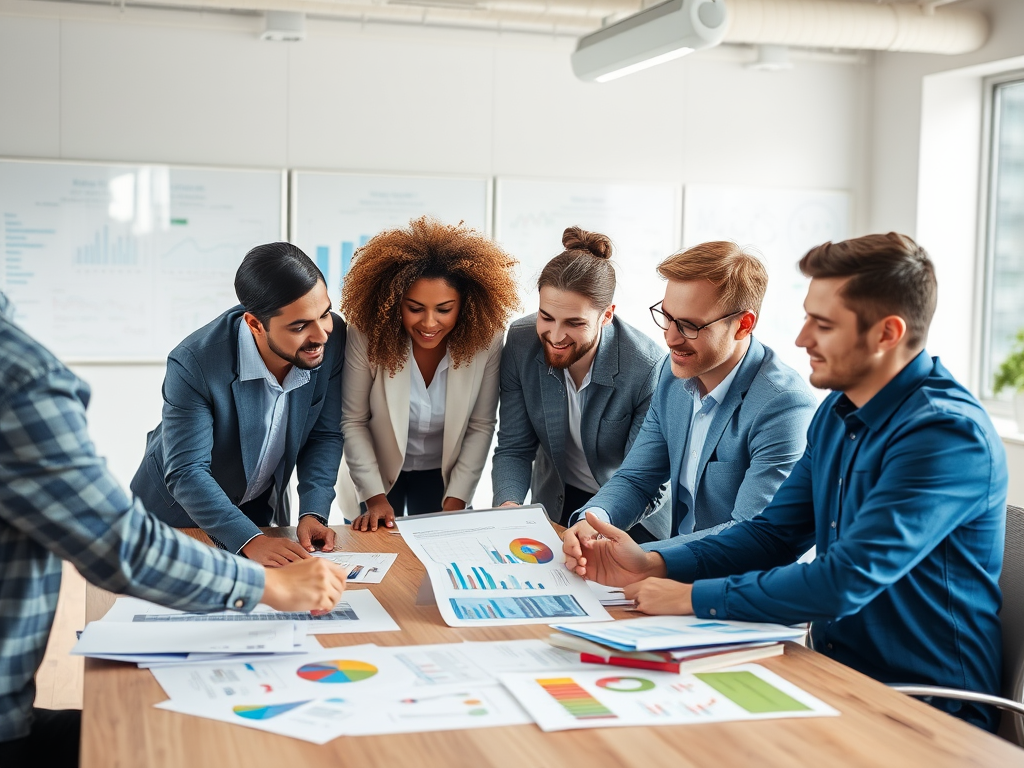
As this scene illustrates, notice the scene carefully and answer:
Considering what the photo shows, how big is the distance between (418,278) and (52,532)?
4.87 ft

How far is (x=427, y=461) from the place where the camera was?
296 centimetres

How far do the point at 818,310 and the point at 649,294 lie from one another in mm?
3771

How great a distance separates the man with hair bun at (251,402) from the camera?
232 centimetres

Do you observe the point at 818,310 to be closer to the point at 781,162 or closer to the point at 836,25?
the point at 836,25

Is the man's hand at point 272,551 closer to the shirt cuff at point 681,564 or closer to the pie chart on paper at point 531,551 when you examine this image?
the pie chart on paper at point 531,551

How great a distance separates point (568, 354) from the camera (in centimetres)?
271

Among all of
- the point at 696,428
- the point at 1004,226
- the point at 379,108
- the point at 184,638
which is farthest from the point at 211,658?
→ the point at 1004,226

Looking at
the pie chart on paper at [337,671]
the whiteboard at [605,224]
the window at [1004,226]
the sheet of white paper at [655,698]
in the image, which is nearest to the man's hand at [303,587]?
the pie chart on paper at [337,671]

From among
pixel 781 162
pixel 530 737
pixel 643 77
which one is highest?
pixel 643 77

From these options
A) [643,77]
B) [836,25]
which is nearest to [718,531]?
[836,25]

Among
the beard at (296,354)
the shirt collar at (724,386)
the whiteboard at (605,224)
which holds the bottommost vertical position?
the shirt collar at (724,386)

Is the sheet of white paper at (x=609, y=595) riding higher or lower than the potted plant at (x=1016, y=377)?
lower

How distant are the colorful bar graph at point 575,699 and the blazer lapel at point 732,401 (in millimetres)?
990

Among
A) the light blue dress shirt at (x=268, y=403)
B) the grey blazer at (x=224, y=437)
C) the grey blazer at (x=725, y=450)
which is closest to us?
the grey blazer at (x=725, y=450)
